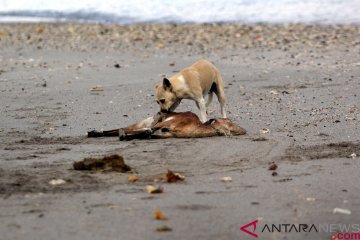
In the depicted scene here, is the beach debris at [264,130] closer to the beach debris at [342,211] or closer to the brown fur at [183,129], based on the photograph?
the brown fur at [183,129]

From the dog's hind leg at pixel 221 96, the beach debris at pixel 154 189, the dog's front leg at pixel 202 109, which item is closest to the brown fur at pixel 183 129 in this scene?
the dog's front leg at pixel 202 109

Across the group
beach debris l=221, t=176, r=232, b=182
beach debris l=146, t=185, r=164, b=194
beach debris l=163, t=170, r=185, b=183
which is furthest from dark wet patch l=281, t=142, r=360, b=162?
beach debris l=146, t=185, r=164, b=194

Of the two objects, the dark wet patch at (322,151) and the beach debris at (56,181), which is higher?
the beach debris at (56,181)

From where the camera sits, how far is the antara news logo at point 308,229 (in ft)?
16.8

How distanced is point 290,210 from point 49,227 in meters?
1.59

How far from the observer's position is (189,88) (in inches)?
372

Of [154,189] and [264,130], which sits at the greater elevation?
[154,189]

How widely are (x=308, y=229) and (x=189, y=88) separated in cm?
444

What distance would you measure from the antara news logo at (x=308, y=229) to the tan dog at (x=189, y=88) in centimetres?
408

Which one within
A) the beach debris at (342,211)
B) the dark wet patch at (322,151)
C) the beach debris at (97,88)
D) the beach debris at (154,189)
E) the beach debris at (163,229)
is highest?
the beach debris at (163,229)

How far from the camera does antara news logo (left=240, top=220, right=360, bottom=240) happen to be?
201 inches

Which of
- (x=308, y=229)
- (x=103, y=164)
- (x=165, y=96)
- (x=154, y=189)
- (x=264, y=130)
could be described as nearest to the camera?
(x=308, y=229)

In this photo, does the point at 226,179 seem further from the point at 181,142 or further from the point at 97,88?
the point at 97,88

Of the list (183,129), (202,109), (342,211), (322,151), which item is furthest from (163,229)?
(202,109)
